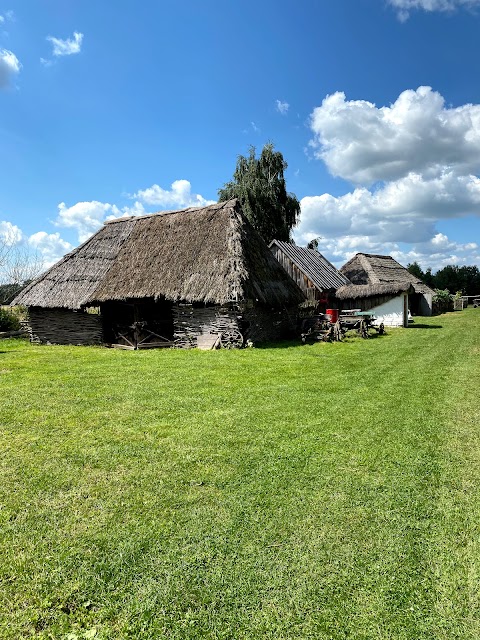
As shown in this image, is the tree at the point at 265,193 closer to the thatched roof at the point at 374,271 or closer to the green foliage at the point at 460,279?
the thatched roof at the point at 374,271

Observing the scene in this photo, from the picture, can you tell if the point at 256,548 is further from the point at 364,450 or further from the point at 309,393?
the point at 309,393

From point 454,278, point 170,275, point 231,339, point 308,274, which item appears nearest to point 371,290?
point 308,274

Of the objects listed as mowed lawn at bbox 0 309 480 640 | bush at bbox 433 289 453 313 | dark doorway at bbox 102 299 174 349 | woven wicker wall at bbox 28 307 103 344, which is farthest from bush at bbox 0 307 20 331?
bush at bbox 433 289 453 313

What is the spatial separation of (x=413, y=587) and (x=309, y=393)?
16.9 feet

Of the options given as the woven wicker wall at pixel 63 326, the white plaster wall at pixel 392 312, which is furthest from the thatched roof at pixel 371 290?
the woven wicker wall at pixel 63 326

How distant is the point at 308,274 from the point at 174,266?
38.0 feet

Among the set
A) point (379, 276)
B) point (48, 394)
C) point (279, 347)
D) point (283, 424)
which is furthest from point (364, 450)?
point (379, 276)

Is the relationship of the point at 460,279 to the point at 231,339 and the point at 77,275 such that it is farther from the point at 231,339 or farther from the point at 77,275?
the point at 77,275

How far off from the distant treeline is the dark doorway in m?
48.9

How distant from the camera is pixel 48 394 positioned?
8.21 metres

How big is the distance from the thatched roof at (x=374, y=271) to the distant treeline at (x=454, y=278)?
25.1 meters

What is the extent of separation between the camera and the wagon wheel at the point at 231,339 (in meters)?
15.1

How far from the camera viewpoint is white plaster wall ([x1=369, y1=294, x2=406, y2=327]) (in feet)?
78.7

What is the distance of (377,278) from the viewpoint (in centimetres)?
3084
